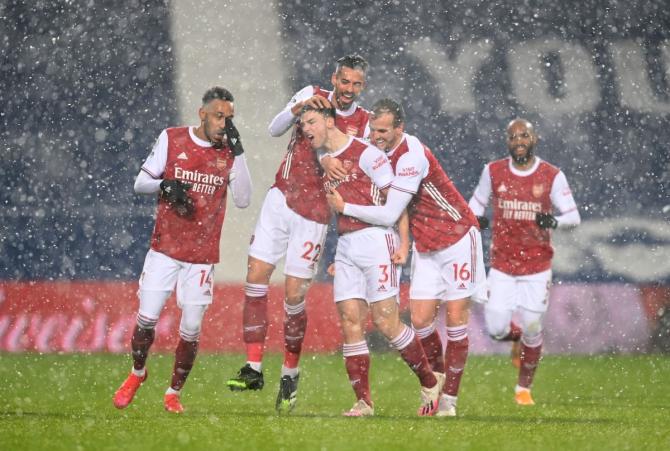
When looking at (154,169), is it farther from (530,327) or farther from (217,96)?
(530,327)

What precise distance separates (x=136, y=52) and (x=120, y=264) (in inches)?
101

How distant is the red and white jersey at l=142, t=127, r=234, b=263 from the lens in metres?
8.03

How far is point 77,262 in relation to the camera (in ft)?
48.2

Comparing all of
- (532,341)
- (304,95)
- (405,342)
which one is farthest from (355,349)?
(532,341)

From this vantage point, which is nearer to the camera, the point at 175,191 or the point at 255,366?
the point at 175,191

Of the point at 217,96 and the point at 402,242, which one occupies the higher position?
the point at 217,96

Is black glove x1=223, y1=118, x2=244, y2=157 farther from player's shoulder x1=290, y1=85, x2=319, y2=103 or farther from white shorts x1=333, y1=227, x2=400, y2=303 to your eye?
white shorts x1=333, y1=227, x2=400, y2=303

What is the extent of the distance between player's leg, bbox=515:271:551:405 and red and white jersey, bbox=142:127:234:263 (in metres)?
2.69

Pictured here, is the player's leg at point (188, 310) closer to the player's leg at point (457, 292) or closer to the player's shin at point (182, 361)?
the player's shin at point (182, 361)

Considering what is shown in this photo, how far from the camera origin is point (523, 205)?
32.2 ft

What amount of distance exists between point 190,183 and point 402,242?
1.36 meters

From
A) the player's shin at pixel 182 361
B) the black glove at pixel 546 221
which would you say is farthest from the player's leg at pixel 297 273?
the black glove at pixel 546 221

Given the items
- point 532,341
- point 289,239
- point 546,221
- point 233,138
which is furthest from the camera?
point 532,341

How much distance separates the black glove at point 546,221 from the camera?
945 centimetres
